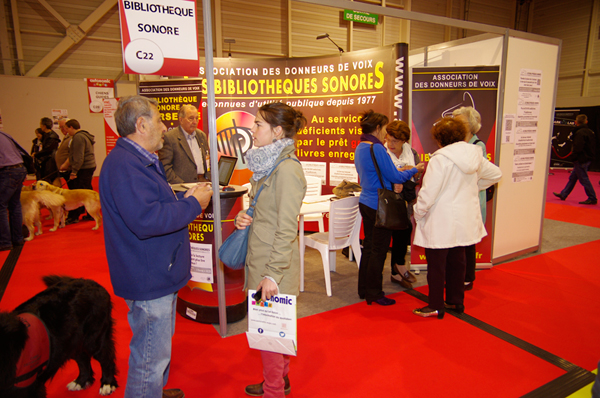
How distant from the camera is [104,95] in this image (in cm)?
914

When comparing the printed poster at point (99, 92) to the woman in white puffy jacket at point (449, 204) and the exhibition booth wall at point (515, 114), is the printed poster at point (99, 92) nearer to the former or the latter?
the exhibition booth wall at point (515, 114)

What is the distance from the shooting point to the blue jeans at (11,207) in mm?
4453

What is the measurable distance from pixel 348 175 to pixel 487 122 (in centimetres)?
173

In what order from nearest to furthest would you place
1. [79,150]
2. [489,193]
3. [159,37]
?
[159,37], [489,193], [79,150]

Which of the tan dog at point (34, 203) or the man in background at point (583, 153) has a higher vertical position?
the man in background at point (583, 153)

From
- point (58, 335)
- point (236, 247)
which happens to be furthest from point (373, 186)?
point (58, 335)

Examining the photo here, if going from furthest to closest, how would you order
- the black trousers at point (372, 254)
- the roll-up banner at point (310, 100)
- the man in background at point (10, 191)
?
the roll-up banner at point (310, 100)
the man in background at point (10, 191)
the black trousers at point (372, 254)

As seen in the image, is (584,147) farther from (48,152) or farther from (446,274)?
(48,152)

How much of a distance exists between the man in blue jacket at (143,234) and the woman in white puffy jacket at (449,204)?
68.9 inches

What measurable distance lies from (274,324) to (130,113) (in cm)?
104

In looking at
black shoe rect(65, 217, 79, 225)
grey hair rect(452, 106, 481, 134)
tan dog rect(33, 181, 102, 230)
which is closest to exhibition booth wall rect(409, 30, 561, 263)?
grey hair rect(452, 106, 481, 134)

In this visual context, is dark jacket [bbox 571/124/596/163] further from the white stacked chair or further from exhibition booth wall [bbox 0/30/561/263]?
the white stacked chair

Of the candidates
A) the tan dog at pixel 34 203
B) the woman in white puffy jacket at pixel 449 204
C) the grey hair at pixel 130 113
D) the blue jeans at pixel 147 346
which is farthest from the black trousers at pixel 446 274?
the tan dog at pixel 34 203

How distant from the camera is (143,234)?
1.36 m
